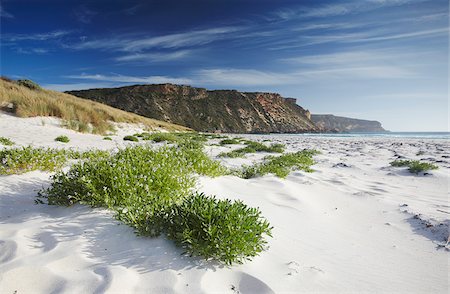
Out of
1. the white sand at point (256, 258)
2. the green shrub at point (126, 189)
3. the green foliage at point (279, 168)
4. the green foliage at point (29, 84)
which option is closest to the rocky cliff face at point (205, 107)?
the green foliage at point (29, 84)

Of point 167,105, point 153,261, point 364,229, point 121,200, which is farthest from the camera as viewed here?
point 167,105

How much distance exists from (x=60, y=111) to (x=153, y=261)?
17378 millimetres

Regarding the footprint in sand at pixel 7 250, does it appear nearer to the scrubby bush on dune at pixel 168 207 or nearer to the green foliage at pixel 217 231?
the scrubby bush on dune at pixel 168 207

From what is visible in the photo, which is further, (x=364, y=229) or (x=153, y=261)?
(x=364, y=229)

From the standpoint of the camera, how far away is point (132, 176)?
371 centimetres

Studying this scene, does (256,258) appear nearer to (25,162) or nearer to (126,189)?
(126,189)

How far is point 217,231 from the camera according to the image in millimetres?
2756

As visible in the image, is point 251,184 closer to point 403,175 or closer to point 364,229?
point 364,229

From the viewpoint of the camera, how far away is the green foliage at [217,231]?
272 centimetres

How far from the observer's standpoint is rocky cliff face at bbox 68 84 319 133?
96.2 metres

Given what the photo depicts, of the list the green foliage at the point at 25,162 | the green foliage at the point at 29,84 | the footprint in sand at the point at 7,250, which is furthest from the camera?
the green foliage at the point at 29,84

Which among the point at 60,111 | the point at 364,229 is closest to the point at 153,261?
the point at 364,229

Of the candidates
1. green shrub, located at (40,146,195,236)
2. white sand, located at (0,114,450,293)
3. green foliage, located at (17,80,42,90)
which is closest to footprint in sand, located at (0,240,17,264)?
white sand, located at (0,114,450,293)

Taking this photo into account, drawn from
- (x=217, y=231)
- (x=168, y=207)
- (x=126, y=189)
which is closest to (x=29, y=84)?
(x=126, y=189)
